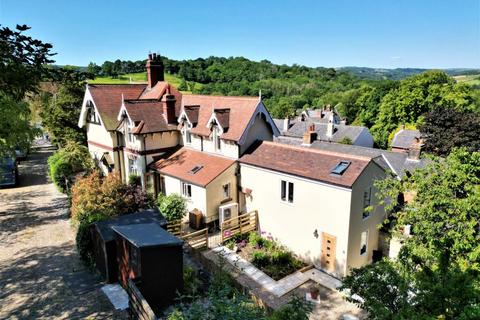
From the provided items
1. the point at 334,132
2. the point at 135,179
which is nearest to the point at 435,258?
the point at 135,179

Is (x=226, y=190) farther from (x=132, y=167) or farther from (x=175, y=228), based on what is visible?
(x=132, y=167)

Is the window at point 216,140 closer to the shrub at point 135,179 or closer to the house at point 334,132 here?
the shrub at point 135,179

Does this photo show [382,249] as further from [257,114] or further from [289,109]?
[289,109]

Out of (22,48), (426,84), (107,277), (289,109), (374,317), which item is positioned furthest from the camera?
(289,109)

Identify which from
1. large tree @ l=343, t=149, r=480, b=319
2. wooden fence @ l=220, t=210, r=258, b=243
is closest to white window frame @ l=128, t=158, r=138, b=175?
wooden fence @ l=220, t=210, r=258, b=243

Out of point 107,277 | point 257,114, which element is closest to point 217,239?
point 107,277

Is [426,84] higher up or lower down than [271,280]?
higher up

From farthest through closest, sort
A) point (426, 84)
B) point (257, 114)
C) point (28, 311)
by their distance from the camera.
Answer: point (426, 84), point (257, 114), point (28, 311)

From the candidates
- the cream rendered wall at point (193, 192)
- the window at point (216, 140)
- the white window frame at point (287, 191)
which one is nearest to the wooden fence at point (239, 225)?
the cream rendered wall at point (193, 192)
